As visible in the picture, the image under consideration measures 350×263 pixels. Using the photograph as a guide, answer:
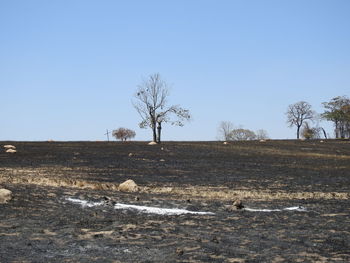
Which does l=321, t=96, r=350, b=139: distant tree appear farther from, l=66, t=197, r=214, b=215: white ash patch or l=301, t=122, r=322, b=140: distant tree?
l=66, t=197, r=214, b=215: white ash patch

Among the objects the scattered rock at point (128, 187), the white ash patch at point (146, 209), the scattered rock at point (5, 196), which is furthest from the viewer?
the scattered rock at point (128, 187)

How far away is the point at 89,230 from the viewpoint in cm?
910

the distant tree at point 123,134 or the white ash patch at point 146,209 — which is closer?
the white ash patch at point 146,209

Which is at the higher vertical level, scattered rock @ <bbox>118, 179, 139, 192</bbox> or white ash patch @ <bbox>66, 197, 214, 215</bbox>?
scattered rock @ <bbox>118, 179, 139, 192</bbox>

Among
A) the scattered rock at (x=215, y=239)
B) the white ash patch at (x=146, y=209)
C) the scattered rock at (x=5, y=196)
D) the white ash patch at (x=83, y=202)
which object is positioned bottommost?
the scattered rock at (x=215, y=239)

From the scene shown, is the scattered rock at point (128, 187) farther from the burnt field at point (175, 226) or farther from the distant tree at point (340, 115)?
the distant tree at point (340, 115)

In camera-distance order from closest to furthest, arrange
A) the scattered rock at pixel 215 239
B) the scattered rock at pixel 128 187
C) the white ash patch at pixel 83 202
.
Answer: the scattered rock at pixel 215 239, the white ash patch at pixel 83 202, the scattered rock at pixel 128 187

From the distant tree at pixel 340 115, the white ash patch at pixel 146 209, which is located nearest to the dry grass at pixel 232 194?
the white ash patch at pixel 146 209

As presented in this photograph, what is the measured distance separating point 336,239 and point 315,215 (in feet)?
8.86

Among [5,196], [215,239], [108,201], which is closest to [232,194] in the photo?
[108,201]

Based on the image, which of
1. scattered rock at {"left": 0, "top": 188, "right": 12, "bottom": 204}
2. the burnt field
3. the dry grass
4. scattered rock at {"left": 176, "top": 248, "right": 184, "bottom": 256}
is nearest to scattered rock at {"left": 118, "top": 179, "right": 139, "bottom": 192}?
the burnt field

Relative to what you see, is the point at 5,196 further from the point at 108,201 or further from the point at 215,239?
the point at 215,239

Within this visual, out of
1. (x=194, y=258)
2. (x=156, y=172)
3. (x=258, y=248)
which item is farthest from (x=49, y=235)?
(x=156, y=172)

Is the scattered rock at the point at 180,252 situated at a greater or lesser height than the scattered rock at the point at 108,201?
lesser
